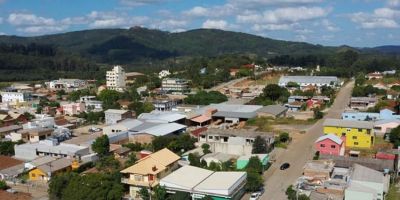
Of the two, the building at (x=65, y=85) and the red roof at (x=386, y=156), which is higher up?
the building at (x=65, y=85)

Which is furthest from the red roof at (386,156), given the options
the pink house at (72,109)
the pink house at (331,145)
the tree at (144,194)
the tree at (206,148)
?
the pink house at (72,109)

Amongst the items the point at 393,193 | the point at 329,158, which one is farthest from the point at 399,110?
the point at 393,193

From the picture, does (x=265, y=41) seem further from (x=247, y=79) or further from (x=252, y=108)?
(x=252, y=108)

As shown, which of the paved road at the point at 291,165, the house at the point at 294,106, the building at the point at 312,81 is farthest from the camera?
the building at the point at 312,81

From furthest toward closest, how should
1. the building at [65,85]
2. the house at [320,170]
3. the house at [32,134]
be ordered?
1. the building at [65,85]
2. the house at [32,134]
3. the house at [320,170]

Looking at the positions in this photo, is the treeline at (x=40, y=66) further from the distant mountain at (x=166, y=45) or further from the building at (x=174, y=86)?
the distant mountain at (x=166, y=45)

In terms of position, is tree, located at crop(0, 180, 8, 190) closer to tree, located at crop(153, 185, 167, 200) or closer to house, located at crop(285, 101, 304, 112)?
tree, located at crop(153, 185, 167, 200)
